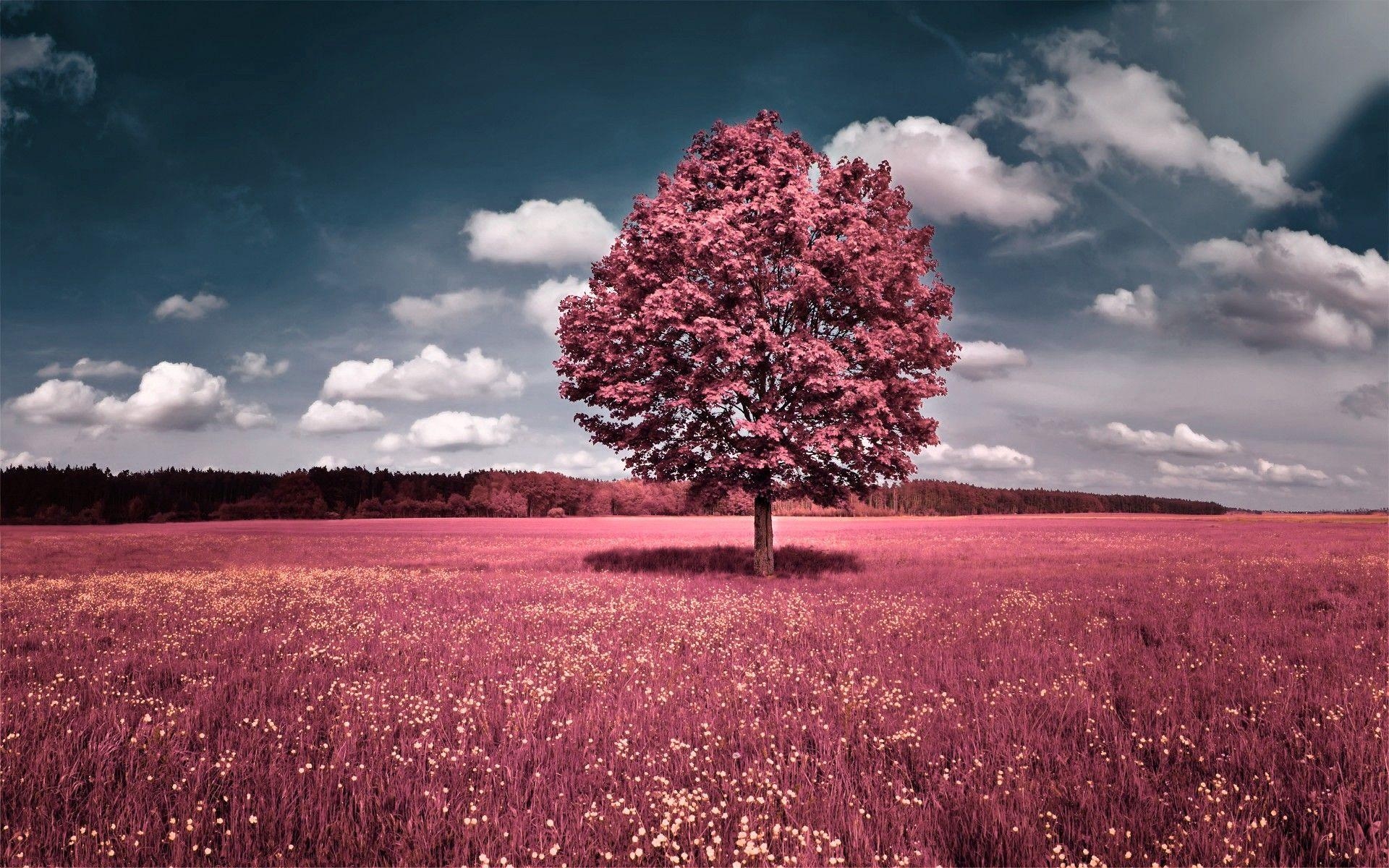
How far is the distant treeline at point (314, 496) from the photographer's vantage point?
298 feet

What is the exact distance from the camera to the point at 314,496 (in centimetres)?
9525

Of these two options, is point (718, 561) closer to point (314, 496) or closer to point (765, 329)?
point (765, 329)

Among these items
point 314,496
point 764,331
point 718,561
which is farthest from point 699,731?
point 314,496

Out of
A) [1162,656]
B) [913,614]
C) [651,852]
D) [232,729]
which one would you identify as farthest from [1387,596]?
[232,729]

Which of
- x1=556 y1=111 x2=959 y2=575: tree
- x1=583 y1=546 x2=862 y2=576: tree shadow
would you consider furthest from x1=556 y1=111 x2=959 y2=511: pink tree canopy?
x1=583 y1=546 x2=862 y2=576: tree shadow

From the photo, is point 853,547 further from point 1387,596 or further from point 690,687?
point 690,687

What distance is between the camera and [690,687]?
8.21 meters

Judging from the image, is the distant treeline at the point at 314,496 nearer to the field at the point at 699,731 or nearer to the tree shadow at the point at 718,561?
the tree shadow at the point at 718,561

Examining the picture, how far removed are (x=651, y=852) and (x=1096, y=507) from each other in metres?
166

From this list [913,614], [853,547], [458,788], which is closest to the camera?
[458,788]

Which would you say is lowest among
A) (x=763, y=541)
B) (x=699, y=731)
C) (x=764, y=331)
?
(x=699, y=731)

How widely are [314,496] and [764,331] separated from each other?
99.0m

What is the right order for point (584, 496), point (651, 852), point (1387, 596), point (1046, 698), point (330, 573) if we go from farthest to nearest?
point (584, 496) → point (330, 573) → point (1387, 596) → point (1046, 698) → point (651, 852)

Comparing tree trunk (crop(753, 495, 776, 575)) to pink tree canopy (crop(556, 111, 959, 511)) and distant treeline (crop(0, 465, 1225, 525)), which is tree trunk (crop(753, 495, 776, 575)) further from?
distant treeline (crop(0, 465, 1225, 525))
